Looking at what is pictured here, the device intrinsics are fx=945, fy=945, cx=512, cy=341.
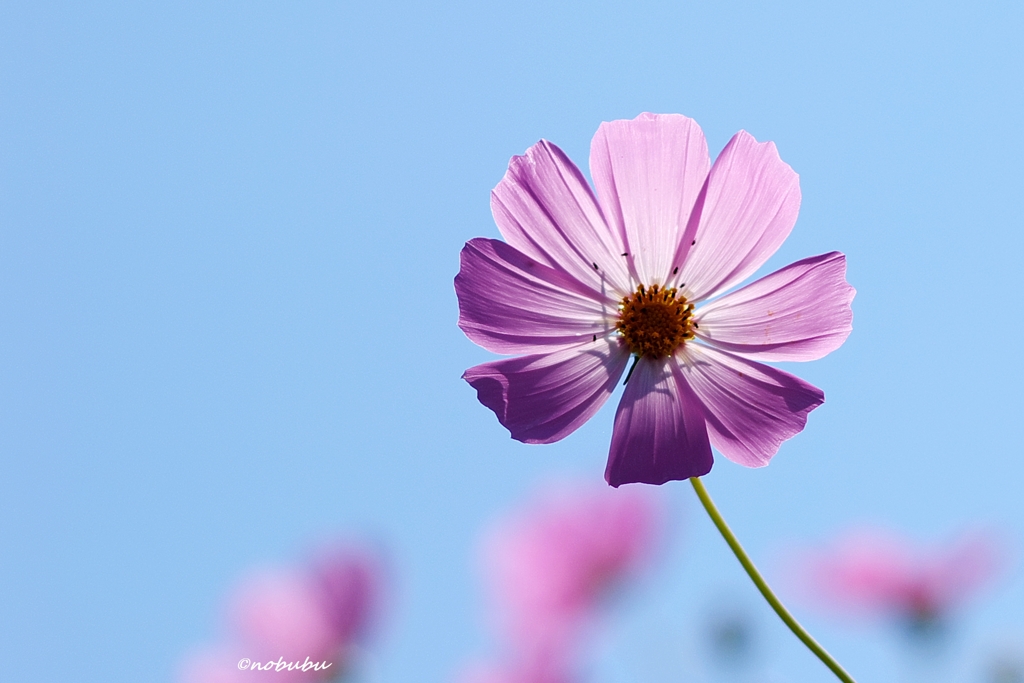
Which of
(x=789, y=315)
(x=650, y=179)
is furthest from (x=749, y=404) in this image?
(x=650, y=179)

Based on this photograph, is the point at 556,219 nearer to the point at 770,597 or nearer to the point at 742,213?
the point at 742,213

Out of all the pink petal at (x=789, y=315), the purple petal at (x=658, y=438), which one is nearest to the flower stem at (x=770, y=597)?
the purple petal at (x=658, y=438)

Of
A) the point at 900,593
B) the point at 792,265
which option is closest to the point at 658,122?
the point at 792,265

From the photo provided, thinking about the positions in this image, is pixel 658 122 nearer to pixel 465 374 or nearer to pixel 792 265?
pixel 792 265

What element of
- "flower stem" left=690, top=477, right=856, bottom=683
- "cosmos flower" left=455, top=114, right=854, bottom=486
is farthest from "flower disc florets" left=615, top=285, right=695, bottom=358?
"flower stem" left=690, top=477, right=856, bottom=683

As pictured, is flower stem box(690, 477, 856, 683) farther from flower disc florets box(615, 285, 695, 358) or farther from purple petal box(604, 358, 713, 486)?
flower disc florets box(615, 285, 695, 358)

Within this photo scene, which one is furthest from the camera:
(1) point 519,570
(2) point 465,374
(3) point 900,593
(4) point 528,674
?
(3) point 900,593
